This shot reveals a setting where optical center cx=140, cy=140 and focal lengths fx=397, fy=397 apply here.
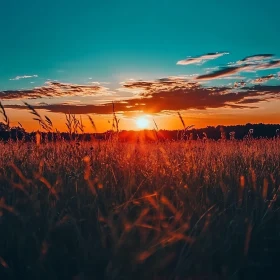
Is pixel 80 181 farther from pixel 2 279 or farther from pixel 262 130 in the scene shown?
→ pixel 262 130

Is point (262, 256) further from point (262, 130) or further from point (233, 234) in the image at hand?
point (262, 130)

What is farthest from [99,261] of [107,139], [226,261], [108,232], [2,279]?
[107,139]

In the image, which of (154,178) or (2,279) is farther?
(154,178)

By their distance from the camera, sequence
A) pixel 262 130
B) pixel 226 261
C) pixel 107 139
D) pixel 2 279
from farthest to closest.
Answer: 1. pixel 262 130
2. pixel 107 139
3. pixel 226 261
4. pixel 2 279

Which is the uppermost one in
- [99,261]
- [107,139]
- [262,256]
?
[107,139]

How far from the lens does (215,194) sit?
14.7 ft

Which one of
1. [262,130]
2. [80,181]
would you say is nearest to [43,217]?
[80,181]

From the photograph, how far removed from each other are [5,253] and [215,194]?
2.38 metres

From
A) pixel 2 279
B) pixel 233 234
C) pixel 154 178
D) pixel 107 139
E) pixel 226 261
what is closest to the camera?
pixel 2 279

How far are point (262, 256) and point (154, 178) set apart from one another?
1835 mm

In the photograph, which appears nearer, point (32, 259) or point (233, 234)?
point (32, 259)

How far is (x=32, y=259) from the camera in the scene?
2.89 m

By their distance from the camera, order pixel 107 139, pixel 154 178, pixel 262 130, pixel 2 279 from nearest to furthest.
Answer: pixel 2 279 < pixel 154 178 < pixel 107 139 < pixel 262 130

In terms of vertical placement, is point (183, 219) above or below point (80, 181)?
below
